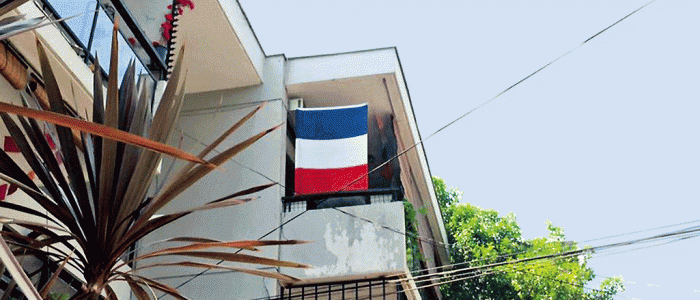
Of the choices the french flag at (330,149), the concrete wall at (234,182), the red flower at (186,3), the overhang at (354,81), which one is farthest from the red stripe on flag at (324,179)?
the red flower at (186,3)

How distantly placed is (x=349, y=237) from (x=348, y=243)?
0.08 meters

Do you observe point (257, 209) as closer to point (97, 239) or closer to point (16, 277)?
point (97, 239)

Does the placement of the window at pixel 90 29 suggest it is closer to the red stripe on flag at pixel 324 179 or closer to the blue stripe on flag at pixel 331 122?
the red stripe on flag at pixel 324 179

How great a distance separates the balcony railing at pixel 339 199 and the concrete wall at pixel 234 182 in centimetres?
22

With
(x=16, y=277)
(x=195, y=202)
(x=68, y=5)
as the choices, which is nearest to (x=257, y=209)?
(x=195, y=202)

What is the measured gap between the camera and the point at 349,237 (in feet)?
35.0

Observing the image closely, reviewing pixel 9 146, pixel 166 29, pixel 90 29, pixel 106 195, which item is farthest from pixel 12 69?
pixel 166 29

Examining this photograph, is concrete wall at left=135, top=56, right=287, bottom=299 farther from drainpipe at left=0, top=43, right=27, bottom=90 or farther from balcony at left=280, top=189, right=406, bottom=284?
drainpipe at left=0, top=43, right=27, bottom=90

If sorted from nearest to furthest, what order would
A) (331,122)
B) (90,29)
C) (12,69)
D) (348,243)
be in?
(12,69) < (90,29) < (348,243) < (331,122)

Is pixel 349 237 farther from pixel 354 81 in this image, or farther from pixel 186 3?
pixel 186 3

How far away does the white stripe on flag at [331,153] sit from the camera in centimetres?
1139

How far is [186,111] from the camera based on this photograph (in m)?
12.3

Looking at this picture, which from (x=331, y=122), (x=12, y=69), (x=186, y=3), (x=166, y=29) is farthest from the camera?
(x=331, y=122)

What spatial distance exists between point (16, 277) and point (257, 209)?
9.21 metres
